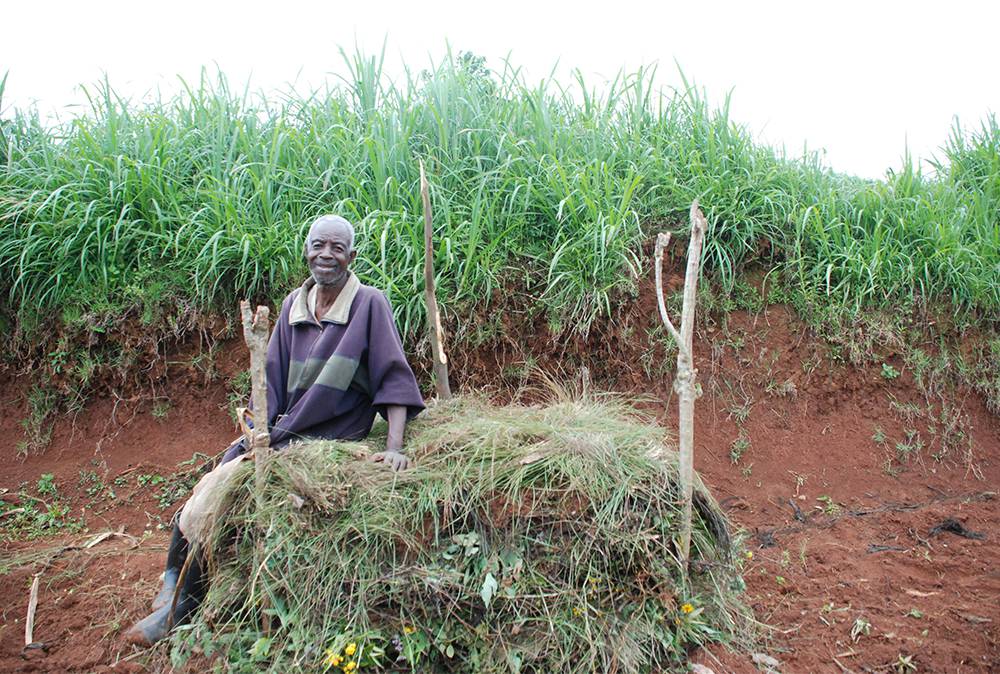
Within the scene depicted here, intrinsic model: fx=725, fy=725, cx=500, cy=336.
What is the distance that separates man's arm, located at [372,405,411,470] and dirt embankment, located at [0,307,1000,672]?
130 centimetres

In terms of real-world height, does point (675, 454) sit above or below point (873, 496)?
above

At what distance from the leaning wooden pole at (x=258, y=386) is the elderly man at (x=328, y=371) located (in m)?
0.34

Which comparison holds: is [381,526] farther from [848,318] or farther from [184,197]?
[848,318]

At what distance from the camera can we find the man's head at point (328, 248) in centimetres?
277

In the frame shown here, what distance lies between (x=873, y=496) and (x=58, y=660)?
13.6 feet

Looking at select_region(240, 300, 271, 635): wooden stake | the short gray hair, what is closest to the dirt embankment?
select_region(240, 300, 271, 635): wooden stake

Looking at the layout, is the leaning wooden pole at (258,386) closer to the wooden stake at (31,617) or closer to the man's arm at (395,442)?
the man's arm at (395,442)

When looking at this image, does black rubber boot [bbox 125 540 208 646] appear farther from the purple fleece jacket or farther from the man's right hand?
the man's right hand

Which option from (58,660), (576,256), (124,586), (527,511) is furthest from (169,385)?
(527,511)

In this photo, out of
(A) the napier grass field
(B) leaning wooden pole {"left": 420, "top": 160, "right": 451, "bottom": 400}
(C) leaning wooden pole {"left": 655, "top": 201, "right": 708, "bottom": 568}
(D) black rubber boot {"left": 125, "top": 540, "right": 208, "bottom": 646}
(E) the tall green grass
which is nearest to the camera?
(C) leaning wooden pole {"left": 655, "top": 201, "right": 708, "bottom": 568}

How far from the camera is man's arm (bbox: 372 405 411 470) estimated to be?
8.46 ft

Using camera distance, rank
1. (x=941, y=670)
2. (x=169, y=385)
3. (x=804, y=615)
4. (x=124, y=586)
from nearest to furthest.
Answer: (x=941, y=670) < (x=804, y=615) < (x=124, y=586) < (x=169, y=385)

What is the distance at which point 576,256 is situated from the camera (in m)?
4.29

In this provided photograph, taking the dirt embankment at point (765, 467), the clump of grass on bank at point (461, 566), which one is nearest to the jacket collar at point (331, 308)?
the clump of grass on bank at point (461, 566)
